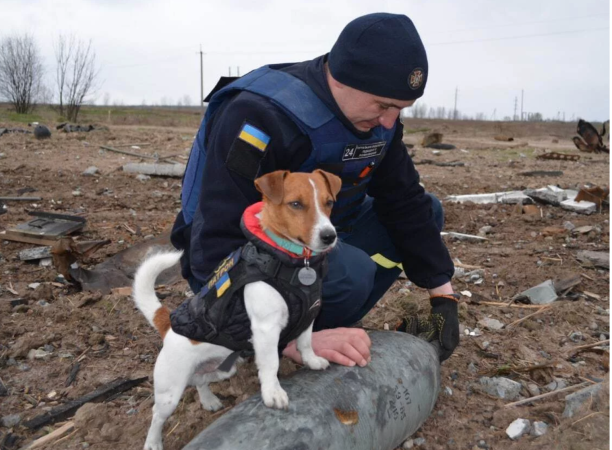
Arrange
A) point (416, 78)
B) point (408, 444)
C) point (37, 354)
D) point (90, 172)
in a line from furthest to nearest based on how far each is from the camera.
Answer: point (90, 172), point (37, 354), point (408, 444), point (416, 78)

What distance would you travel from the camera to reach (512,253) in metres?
5.91

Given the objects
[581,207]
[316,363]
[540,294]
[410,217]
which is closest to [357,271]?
[316,363]

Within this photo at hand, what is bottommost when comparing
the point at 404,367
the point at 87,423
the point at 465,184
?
the point at 87,423

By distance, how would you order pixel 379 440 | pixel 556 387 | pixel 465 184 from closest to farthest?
pixel 379 440 < pixel 556 387 < pixel 465 184

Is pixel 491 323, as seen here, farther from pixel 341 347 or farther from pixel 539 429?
pixel 341 347

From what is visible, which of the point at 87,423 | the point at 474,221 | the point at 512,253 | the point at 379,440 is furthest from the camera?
the point at 474,221

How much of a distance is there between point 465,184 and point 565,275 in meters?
5.68

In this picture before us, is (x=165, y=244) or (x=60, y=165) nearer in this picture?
(x=165, y=244)

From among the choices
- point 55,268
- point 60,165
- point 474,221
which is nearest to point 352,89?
point 55,268

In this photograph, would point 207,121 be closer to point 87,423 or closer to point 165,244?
point 87,423

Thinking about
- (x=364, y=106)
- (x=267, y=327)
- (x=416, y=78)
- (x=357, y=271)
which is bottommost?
(x=267, y=327)

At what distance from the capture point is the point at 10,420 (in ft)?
9.78

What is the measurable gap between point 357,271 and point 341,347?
44cm

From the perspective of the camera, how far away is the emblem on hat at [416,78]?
261cm
